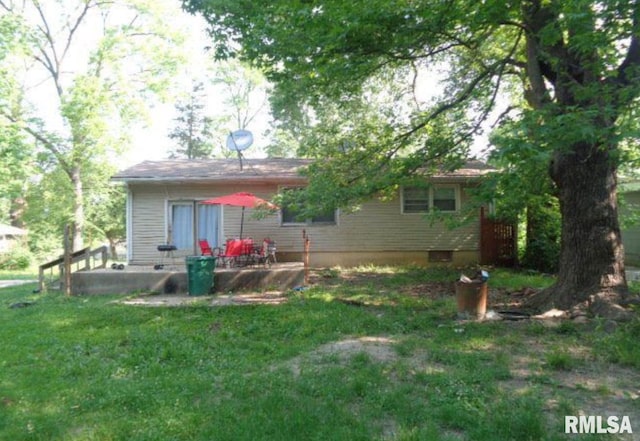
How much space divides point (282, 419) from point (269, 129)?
110ft

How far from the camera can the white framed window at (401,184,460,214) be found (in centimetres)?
1383

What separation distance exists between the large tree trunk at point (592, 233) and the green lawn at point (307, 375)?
89cm

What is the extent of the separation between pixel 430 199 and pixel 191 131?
101 ft

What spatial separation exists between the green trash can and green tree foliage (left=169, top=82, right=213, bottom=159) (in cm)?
3129

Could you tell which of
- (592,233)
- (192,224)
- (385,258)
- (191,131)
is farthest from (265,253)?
(191,131)

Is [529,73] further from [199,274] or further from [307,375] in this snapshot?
[199,274]

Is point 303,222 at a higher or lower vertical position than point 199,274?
higher

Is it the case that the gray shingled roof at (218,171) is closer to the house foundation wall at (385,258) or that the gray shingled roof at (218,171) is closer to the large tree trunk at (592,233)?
the house foundation wall at (385,258)

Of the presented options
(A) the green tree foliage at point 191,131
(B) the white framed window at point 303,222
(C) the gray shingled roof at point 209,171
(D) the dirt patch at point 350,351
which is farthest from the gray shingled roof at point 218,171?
(A) the green tree foliage at point 191,131

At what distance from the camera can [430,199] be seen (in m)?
13.9

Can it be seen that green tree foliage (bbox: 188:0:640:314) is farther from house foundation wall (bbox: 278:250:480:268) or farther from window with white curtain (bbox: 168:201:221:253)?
window with white curtain (bbox: 168:201:221:253)

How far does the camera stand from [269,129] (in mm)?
35688

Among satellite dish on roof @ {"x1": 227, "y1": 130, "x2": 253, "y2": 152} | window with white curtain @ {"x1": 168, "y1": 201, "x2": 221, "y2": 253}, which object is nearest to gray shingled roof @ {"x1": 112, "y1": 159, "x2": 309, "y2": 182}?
satellite dish on roof @ {"x1": 227, "y1": 130, "x2": 253, "y2": 152}

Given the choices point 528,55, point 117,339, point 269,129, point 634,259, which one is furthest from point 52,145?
point 634,259
